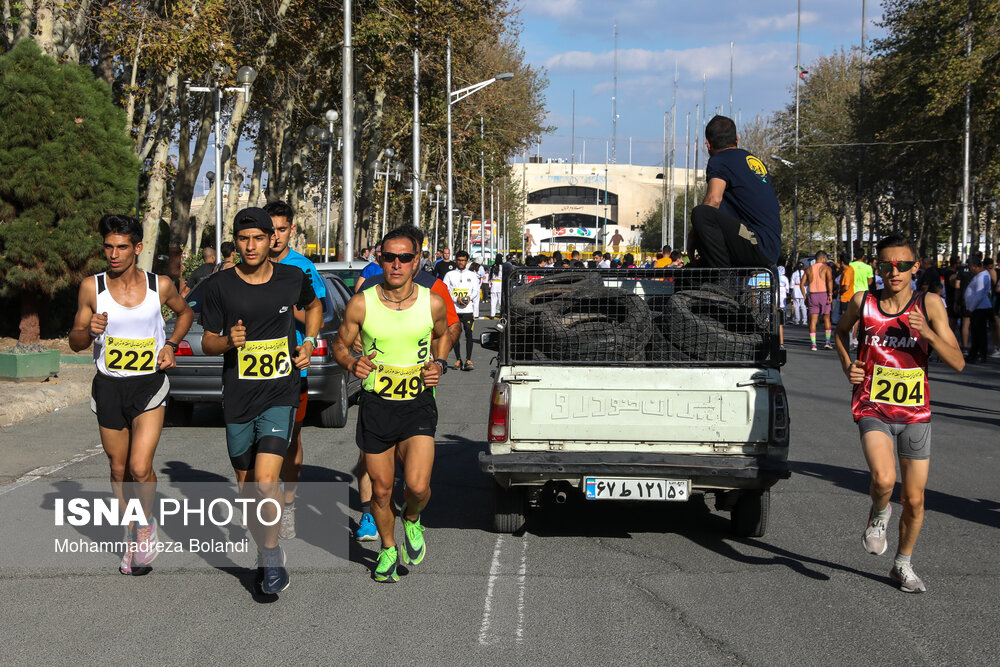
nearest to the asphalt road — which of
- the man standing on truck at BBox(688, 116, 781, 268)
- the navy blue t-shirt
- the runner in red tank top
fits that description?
the runner in red tank top

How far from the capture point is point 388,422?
5.89 meters

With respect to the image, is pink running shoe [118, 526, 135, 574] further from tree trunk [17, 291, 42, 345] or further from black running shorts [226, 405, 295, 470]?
tree trunk [17, 291, 42, 345]

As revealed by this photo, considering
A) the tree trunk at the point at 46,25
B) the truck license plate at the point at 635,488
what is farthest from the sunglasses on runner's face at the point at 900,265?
the tree trunk at the point at 46,25

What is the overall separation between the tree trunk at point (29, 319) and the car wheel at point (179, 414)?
21.0 ft

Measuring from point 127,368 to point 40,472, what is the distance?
137 inches

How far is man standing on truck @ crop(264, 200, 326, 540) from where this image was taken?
6.55 m

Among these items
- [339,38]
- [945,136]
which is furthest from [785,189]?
[339,38]

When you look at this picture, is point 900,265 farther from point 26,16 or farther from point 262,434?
point 26,16

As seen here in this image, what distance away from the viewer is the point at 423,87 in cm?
4912

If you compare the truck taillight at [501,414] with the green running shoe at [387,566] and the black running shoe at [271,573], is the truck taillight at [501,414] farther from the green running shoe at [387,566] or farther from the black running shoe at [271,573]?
the black running shoe at [271,573]

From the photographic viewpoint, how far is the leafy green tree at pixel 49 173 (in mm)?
16547

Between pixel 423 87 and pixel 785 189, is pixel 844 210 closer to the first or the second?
pixel 785 189

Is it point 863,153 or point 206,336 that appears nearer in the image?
point 206,336

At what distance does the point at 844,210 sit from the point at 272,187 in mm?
39712
